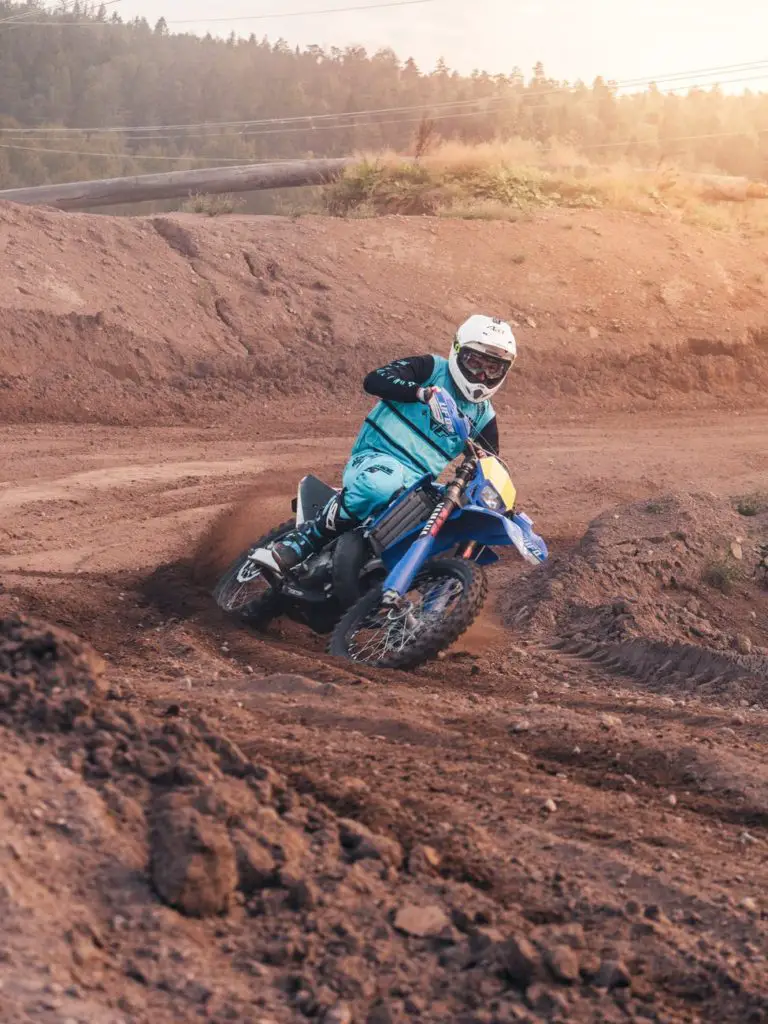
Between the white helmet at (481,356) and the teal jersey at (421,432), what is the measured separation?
0.13 meters

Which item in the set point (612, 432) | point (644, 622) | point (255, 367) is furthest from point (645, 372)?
point (644, 622)

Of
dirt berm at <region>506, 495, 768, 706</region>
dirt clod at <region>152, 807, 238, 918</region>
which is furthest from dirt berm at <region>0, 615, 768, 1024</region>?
dirt berm at <region>506, 495, 768, 706</region>

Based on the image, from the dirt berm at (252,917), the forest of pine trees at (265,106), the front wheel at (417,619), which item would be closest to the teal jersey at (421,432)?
the front wheel at (417,619)

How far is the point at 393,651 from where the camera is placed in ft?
22.7

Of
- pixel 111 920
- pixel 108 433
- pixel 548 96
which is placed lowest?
pixel 108 433

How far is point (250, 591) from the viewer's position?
323 inches

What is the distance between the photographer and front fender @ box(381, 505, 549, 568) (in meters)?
7.17

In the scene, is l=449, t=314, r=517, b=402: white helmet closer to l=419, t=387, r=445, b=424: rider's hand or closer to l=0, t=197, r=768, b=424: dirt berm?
l=419, t=387, r=445, b=424: rider's hand

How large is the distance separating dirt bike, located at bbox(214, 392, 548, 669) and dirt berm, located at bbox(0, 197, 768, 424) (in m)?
8.25

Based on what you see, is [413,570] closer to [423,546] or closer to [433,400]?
[423,546]

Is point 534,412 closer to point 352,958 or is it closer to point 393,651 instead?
point 393,651

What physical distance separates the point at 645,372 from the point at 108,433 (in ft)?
29.2

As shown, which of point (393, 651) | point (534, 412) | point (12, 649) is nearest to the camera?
point (12, 649)

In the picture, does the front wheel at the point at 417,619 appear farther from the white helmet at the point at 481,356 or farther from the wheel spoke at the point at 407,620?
the white helmet at the point at 481,356
